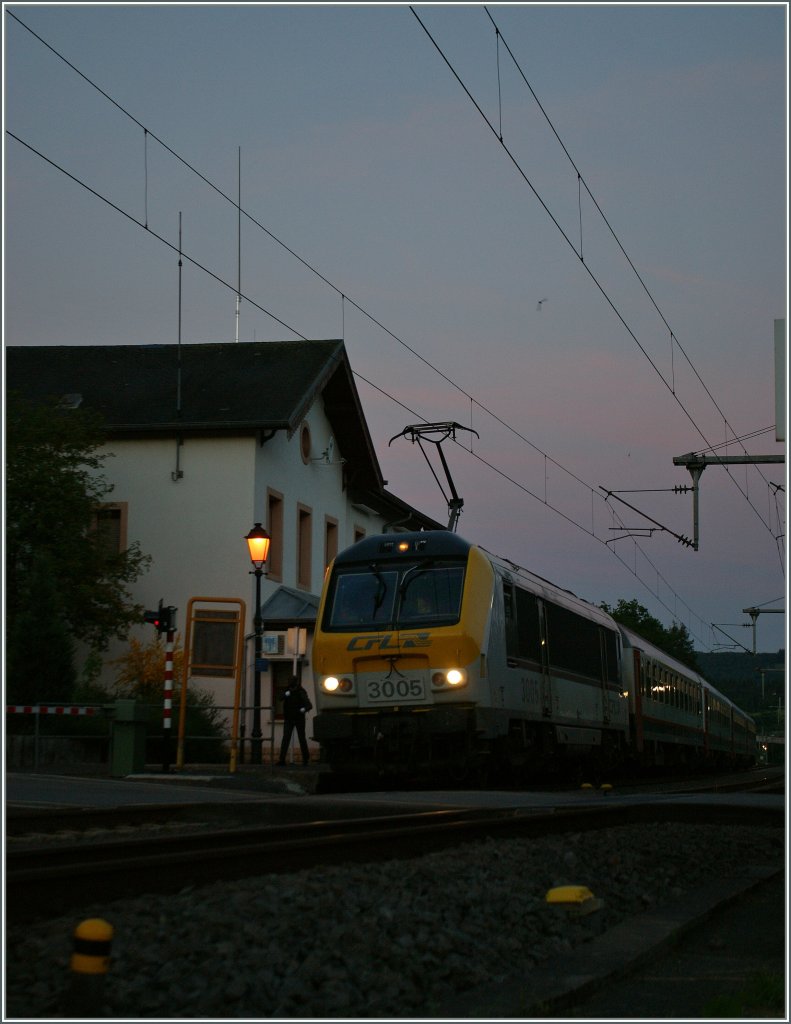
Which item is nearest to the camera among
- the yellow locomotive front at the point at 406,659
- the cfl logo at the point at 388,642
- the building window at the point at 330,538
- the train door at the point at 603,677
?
the yellow locomotive front at the point at 406,659

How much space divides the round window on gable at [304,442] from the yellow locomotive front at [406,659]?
1625 centimetres

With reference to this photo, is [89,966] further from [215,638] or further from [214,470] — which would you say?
[214,470]

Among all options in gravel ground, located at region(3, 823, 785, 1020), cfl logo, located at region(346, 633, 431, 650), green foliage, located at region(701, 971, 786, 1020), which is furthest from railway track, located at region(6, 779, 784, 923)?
cfl logo, located at region(346, 633, 431, 650)

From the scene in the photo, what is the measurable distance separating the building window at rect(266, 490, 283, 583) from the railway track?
19.4 metres

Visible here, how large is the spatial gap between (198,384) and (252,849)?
26.0 m

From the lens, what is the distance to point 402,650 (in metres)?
17.5

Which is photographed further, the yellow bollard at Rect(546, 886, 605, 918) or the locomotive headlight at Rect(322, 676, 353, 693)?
the locomotive headlight at Rect(322, 676, 353, 693)

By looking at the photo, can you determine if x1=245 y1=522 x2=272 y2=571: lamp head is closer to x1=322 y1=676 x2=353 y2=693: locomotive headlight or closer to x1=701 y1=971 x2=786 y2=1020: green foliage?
x1=322 y1=676 x2=353 y2=693: locomotive headlight

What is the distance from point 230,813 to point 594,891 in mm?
5362

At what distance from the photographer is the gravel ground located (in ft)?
15.0

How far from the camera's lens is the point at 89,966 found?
3.85 m

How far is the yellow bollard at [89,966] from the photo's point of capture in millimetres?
3822

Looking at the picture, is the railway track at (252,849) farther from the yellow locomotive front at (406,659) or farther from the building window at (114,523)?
the building window at (114,523)

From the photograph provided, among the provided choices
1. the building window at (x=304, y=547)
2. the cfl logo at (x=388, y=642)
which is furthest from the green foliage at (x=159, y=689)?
the cfl logo at (x=388, y=642)
